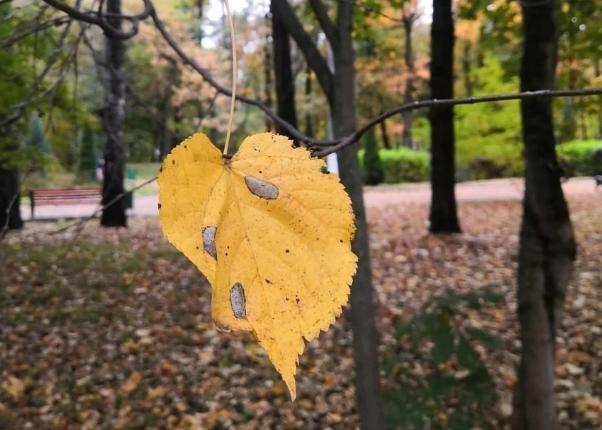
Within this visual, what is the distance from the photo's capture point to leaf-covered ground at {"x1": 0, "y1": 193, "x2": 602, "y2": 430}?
4426mm

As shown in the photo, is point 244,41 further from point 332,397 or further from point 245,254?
point 245,254

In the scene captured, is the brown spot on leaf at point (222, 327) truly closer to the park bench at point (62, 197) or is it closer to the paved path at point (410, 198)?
the paved path at point (410, 198)

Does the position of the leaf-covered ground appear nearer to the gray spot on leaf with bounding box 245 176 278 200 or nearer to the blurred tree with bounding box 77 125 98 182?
the gray spot on leaf with bounding box 245 176 278 200

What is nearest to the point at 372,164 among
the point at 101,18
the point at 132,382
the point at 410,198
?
the point at 410,198

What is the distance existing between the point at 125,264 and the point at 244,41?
542 inches

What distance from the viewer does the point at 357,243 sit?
2539mm

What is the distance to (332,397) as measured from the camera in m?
4.61

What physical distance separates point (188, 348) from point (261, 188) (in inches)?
205

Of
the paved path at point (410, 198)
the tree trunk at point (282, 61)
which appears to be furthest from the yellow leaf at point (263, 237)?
the paved path at point (410, 198)

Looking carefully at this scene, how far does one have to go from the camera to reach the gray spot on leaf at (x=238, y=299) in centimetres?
44

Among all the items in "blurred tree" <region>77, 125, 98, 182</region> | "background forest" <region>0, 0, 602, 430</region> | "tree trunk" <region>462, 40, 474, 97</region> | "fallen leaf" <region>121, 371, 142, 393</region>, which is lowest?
"fallen leaf" <region>121, 371, 142, 393</region>

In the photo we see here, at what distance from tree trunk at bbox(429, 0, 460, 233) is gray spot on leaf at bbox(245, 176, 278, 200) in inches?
349

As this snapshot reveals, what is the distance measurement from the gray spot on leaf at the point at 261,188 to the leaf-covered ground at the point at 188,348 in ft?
8.44

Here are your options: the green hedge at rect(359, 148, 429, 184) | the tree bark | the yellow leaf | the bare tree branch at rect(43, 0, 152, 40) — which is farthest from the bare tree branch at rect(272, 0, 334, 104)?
the green hedge at rect(359, 148, 429, 184)
